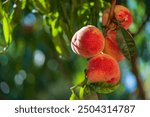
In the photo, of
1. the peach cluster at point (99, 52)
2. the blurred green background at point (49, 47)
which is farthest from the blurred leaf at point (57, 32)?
the peach cluster at point (99, 52)

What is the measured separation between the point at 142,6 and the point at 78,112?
0.63 metres

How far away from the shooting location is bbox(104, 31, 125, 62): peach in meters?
1.32

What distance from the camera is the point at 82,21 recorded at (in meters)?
1.46

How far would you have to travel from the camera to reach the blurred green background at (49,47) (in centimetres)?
152

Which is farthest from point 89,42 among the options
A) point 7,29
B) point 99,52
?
point 7,29

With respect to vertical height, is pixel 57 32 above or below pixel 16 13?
below

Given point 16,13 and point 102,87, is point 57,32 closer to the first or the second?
point 16,13

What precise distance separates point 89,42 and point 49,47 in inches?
35.1

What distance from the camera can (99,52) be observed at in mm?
1299

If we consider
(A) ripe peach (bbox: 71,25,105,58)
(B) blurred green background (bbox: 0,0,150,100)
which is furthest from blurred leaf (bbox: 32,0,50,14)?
(A) ripe peach (bbox: 71,25,105,58)

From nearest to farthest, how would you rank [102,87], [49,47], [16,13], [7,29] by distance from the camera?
[102,87]
[7,29]
[16,13]
[49,47]

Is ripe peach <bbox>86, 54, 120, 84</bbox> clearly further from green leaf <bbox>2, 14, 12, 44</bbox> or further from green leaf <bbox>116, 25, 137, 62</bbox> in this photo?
green leaf <bbox>2, 14, 12, 44</bbox>

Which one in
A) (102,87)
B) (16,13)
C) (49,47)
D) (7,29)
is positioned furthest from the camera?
(49,47)

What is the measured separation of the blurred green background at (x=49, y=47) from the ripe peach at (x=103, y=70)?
170 millimetres
